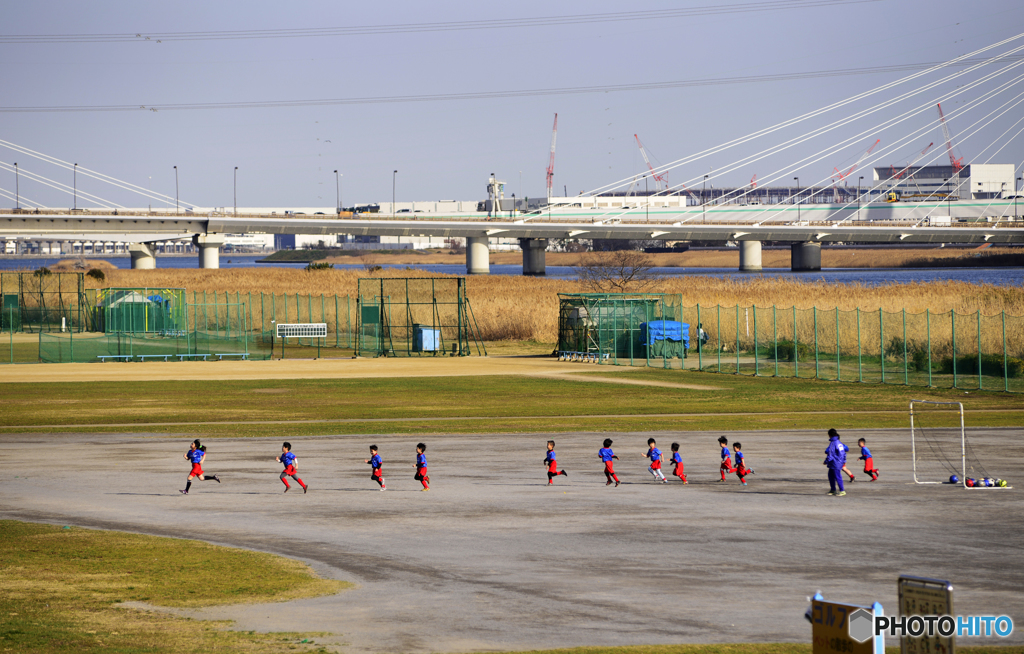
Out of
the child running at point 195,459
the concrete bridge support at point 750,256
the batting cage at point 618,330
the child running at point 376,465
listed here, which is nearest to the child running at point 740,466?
the child running at point 376,465

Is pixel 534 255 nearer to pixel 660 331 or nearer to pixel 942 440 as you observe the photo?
pixel 660 331

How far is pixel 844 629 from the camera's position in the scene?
7082 millimetres

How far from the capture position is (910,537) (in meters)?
15.8

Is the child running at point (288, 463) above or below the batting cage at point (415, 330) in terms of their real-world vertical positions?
below

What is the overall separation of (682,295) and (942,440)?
46.7 metres

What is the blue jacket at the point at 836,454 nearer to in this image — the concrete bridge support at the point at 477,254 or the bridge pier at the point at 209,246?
the bridge pier at the point at 209,246

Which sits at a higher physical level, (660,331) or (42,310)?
(42,310)

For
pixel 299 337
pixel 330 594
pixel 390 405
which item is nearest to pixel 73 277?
pixel 299 337

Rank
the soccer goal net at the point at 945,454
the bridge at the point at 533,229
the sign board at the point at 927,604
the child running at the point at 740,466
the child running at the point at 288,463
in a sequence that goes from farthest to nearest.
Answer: the bridge at the point at 533,229 → the soccer goal net at the point at 945,454 → the child running at the point at 740,466 → the child running at the point at 288,463 → the sign board at the point at 927,604

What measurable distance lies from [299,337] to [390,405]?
100 ft

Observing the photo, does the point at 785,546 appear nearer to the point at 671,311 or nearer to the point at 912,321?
the point at 912,321

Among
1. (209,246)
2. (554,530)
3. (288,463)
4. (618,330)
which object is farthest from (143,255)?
(554,530)

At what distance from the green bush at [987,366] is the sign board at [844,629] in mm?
37367

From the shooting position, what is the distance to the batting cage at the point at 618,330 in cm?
5366
